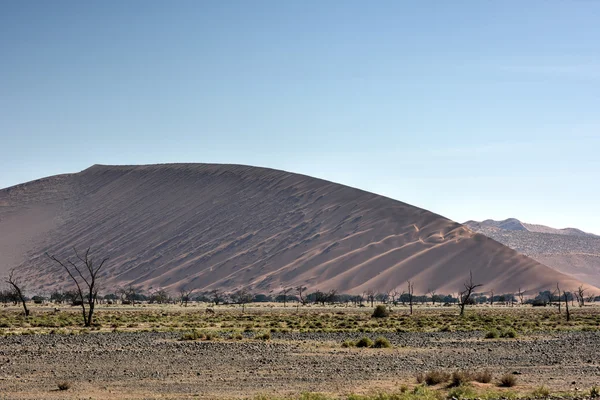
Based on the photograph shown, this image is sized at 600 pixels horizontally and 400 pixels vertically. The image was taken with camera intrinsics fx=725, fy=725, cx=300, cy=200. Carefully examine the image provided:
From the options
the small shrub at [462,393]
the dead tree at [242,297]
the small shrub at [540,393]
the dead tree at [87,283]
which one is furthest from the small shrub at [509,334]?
the dead tree at [242,297]

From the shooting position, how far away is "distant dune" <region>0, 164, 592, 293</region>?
12200cm

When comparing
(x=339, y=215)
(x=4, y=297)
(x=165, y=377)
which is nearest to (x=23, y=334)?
(x=165, y=377)

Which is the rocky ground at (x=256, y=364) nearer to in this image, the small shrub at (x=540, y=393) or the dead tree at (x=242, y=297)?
the small shrub at (x=540, y=393)

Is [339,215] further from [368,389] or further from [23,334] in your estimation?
[368,389]

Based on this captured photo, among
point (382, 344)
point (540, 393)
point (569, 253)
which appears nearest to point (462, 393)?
point (540, 393)

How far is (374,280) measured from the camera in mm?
118562

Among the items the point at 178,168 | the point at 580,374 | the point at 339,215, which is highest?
the point at 178,168

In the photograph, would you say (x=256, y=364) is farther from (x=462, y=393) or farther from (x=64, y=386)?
(x=462, y=393)

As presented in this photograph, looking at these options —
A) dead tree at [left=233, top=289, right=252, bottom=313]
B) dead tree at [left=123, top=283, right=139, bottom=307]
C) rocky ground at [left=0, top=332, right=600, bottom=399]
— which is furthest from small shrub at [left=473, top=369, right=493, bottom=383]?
dead tree at [left=123, top=283, right=139, bottom=307]

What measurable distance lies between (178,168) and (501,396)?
18101 cm

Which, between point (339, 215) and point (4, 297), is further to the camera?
point (339, 215)

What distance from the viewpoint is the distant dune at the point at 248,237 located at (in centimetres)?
12200

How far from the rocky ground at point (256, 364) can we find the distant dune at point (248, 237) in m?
86.7

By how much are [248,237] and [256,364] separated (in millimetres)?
121503
